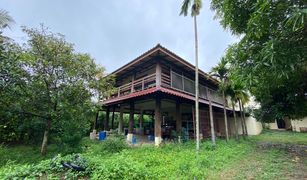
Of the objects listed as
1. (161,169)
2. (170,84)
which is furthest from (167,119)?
(161,169)

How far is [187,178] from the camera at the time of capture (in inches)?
184

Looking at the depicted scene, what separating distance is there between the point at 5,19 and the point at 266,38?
9.60 meters

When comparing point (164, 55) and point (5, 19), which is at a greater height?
point (5, 19)

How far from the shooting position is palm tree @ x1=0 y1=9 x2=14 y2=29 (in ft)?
23.1

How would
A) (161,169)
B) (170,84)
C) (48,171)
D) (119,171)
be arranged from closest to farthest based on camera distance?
(119,171)
(48,171)
(161,169)
(170,84)

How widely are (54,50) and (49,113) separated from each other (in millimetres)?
3127

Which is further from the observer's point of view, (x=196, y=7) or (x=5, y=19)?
(x=196, y=7)

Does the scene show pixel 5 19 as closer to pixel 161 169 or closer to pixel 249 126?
pixel 161 169

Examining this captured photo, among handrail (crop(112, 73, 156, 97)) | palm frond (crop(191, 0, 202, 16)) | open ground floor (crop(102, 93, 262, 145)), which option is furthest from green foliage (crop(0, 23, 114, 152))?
palm frond (crop(191, 0, 202, 16))

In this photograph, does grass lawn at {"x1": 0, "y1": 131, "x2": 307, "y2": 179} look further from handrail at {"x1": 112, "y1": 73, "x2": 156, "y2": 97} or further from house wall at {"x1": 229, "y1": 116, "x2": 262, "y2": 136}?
house wall at {"x1": 229, "y1": 116, "x2": 262, "y2": 136}

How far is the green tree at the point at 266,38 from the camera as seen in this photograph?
3.66m

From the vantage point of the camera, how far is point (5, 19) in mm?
7133

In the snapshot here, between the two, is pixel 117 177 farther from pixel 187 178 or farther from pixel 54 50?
pixel 54 50

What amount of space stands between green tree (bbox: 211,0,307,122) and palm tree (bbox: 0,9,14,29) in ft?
26.6
